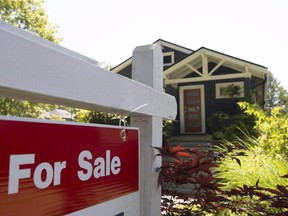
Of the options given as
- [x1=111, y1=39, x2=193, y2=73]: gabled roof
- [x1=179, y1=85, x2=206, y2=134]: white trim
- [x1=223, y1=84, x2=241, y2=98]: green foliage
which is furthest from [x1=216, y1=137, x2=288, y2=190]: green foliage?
[x1=111, y1=39, x2=193, y2=73]: gabled roof

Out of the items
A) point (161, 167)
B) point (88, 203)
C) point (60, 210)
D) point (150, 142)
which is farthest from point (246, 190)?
point (60, 210)

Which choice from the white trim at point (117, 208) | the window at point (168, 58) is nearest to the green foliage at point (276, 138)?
the white trim at point (117, 208)

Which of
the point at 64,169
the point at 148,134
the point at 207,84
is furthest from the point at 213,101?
the point at 64,169

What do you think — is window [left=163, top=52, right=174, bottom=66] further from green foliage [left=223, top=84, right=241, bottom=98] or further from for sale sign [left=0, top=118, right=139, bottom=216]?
for sale sign [left=0, top=118, right=139, bottom=216]

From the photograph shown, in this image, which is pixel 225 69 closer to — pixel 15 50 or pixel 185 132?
pixel 185 132

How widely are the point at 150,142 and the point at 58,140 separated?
2.91 ft

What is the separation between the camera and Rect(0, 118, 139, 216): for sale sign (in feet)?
2.62

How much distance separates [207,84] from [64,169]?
13.7 m

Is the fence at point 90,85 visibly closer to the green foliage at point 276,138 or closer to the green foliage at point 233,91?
the green foliage at point 276,138

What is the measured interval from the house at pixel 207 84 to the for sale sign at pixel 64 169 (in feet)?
38.6

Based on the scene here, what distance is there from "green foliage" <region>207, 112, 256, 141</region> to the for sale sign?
960cm

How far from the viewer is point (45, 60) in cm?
93

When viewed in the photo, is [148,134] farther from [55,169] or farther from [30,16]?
[30,16]

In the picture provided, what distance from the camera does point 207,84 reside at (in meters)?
14.2
